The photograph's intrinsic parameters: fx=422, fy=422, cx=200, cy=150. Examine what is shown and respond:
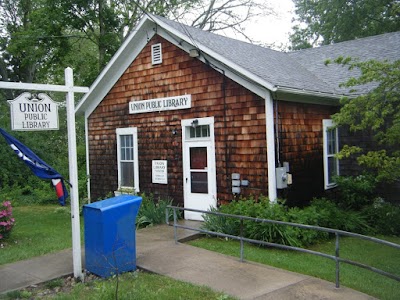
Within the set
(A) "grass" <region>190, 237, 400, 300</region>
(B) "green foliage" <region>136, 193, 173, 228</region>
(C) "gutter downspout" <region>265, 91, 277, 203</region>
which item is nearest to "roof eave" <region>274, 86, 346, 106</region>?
(C) "gutter downspout" <region>265, 91, 277, 203</region>

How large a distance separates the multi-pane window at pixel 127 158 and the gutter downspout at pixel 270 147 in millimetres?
4600

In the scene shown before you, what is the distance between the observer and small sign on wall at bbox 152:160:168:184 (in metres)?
11.7

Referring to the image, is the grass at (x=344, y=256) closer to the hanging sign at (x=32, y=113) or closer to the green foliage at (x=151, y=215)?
the green foliage at (x=151, y=215)

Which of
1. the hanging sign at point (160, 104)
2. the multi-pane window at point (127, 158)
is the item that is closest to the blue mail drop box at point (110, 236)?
the hanging sign at point (160, 104)

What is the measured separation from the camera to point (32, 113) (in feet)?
19.9

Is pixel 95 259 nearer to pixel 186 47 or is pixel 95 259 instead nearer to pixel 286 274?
pixel 286 274

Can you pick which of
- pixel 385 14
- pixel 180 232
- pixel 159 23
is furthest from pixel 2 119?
pixel 385 14

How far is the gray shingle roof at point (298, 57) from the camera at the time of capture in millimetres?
10391

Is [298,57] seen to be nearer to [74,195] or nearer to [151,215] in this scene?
[151,215]

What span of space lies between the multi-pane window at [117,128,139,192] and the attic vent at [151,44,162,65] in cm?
210

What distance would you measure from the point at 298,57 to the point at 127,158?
733cm

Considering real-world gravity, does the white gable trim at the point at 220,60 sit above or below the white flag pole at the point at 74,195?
above

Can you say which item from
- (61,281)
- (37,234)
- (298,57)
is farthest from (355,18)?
(61,281)

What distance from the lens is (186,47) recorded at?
11.0 m
